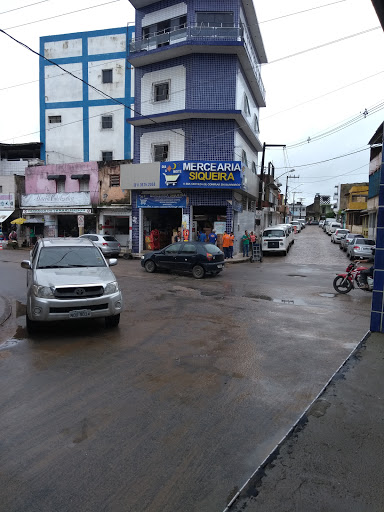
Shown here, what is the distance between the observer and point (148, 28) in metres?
24.3

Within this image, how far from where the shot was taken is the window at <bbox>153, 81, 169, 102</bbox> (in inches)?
933

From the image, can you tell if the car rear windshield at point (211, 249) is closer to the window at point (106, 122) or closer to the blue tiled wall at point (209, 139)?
the blue tiled wall at point (209, 139)

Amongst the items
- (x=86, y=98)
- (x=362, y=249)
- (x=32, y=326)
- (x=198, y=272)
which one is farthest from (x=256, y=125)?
(x=32, y=326)

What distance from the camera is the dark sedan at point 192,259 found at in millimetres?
15234

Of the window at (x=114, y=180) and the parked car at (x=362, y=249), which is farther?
the window at (x=114, y=180)

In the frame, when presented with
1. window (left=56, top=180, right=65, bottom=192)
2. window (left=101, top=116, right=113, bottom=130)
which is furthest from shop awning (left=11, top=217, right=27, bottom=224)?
window (left=101, top=116, right=113, bottom=130)

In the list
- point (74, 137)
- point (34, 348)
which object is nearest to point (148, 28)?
point (74, 137)

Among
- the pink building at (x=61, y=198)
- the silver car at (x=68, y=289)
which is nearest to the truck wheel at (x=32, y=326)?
the silver car at (x=68, y=289)

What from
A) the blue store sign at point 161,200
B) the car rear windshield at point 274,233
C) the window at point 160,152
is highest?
the window at point 160,152

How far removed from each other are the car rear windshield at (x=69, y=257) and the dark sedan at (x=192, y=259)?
7.08 m

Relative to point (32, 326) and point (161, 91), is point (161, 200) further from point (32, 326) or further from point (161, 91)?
point (32, 326)

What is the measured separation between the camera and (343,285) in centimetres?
1234

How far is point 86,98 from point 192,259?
80.4 ft

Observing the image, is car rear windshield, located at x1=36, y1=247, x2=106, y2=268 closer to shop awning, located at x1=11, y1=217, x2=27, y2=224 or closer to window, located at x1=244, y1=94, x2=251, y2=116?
window, located at x1=244, y1=94, x2=251, y2=116
